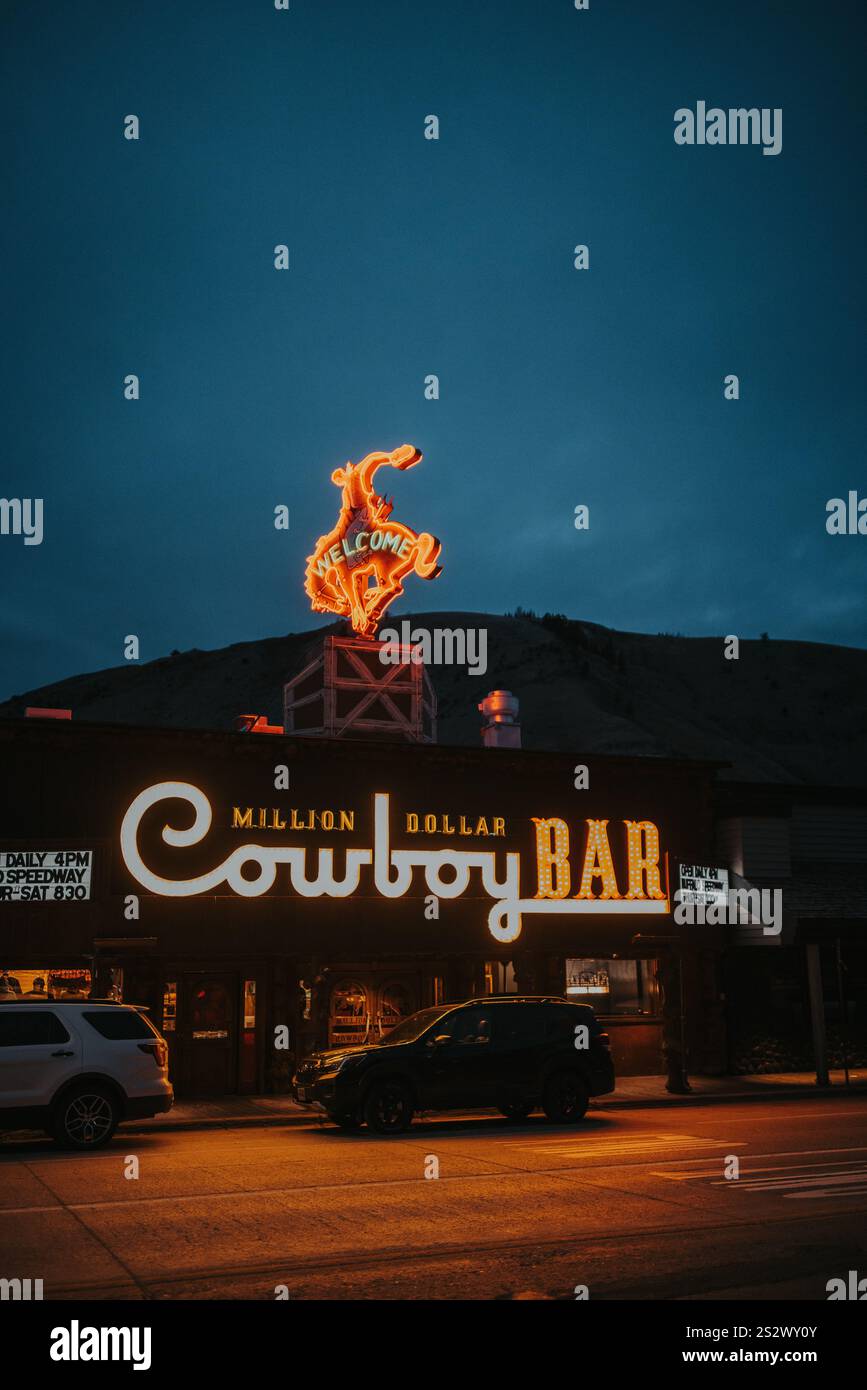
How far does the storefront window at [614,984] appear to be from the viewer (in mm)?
26953

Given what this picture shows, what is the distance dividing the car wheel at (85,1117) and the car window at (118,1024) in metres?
0.70

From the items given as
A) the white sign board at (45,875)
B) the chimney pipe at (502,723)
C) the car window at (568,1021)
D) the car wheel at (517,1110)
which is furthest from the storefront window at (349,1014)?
the car window at (568,1021)

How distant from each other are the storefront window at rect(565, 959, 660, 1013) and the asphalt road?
9.33m

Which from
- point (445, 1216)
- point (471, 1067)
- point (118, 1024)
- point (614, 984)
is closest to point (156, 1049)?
point (118, 1024)

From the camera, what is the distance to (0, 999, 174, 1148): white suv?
15.7 metres

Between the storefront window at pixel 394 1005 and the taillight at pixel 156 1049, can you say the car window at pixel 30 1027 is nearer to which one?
the taillight at pixel 156 1049

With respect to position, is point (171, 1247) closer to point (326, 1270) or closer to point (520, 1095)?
point (326, 1270)

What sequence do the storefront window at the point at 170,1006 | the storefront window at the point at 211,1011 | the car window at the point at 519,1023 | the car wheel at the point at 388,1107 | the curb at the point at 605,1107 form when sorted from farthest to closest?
the storefront window at the point at 211,1011 → the storefront window at the point at 170,1006 → the curb at the point at 605,1107 → the car window at the point at 519,1023 → the car wheel at the point at 388,1107

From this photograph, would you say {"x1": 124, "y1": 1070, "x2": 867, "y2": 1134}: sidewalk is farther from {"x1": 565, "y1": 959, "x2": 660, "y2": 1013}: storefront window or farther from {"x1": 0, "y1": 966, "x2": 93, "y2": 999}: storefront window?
{"x1": 0, "y1": 966, "x2": 93, "y2": 999}: storefront window

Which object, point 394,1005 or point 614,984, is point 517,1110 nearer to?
point 394,1005

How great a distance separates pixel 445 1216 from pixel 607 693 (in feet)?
321

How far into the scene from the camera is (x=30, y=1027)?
632 inches
